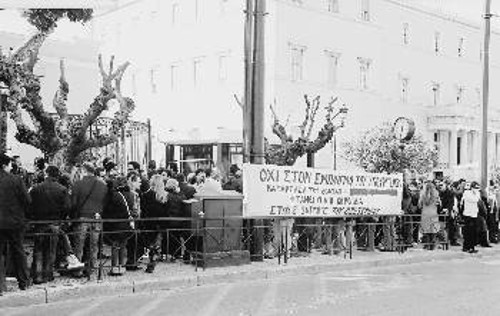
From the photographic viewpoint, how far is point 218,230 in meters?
14.4

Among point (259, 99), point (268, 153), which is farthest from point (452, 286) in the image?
point (268, 153)

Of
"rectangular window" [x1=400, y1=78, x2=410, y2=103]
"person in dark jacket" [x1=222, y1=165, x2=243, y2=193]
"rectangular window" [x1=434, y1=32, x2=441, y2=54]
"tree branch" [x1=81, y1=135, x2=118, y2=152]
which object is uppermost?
"rectangular window" [x1=434, y1=32, x2=441, y2=54]

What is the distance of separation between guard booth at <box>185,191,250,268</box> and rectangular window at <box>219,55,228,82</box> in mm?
25687

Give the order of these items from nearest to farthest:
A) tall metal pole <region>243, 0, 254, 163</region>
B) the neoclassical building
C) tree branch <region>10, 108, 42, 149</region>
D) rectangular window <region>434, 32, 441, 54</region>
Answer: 1. tall metal pole <region>243, 0, 254, 163</region>
2. tree branch <region>10, 108, 42, 149</region>
3. the neoclassical building
4. rectangular window <region>434, 32, 441, 54</region>

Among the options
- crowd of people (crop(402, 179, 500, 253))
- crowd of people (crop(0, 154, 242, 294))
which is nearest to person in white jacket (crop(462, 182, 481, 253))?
crowd of people (crop(402, 179, 500, 253))

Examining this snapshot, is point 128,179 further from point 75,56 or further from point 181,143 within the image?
point 75,56

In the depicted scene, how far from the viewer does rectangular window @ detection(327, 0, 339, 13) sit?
42.3 m

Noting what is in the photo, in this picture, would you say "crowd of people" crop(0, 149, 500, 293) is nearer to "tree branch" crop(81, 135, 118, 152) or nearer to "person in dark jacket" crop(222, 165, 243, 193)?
"person in dark jacket" crop(222, 165, 243, 193)

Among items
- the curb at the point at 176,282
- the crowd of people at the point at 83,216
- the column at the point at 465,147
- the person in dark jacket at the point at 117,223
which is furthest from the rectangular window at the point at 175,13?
the person in dark jacket at the point at 117,223

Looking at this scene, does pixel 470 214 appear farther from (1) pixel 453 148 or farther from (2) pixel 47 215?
(1) pixel 453 148

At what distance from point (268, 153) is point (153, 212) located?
9.71 metres

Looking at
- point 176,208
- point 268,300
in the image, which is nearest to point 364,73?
point 176,208

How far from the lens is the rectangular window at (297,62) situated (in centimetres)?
3966

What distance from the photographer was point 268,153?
23625mm
